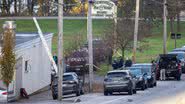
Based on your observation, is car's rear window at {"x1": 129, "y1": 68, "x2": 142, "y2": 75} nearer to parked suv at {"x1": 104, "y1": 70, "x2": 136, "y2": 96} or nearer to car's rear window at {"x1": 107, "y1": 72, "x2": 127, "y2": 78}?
parked suv at {"x1": 104, "y1": 70, "x2": 136, "y2": 96}

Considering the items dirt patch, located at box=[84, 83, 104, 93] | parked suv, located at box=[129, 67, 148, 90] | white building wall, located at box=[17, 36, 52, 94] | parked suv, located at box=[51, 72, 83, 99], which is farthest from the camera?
dirt patch, located at box=[84, 83, 104, 93]

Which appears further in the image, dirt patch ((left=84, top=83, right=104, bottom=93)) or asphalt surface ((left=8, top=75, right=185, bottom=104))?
dirt patch ((left=84, top=83, right=104, bottom=93))

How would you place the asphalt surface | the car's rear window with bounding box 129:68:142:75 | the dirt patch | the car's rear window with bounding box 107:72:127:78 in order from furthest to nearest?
the dirt patch, the car's rear window with bounding box 129:68:142:75, the car's rear window with bounding box 107:72:127:78, the asphalt surface

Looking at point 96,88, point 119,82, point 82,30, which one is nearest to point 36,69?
point 96,88

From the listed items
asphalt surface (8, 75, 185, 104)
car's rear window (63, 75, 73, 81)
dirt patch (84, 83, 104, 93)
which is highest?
car's rear window (63, 75, 73, 81)

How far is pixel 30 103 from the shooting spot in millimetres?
40594

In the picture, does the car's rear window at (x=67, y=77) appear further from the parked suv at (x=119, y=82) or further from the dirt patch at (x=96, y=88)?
the dirt patch at (x=96, y=88)

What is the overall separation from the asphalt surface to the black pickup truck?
0.69m

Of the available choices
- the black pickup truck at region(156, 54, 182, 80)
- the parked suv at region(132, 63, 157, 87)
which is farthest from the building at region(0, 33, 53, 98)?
the black pickup truck at region(156, 54, 182, 80)

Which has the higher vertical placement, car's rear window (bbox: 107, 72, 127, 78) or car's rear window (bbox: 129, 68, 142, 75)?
car's rear window (bbox: 107, 72, 127, 78)

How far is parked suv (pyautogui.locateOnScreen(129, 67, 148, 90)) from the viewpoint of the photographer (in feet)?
148

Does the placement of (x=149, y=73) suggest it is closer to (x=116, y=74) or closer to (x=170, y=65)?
(x=116, y=74)

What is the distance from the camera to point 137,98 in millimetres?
38250

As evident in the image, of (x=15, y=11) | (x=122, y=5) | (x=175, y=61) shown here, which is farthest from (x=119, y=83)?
(x=15, y=11)
